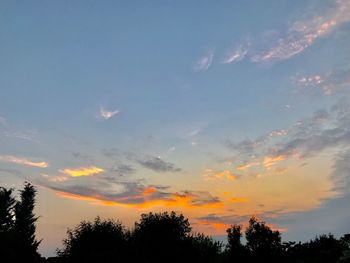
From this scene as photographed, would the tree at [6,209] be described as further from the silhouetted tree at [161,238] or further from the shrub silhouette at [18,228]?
the silhouetted tree at [161,238]

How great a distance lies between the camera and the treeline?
6103 cm

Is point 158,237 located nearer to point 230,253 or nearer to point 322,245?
point 230,253

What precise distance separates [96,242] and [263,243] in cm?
2816

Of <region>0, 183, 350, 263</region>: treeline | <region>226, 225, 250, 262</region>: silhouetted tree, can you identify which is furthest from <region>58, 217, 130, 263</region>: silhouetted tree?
<region>226, 225, 250, 262</region>: silhouetted tree

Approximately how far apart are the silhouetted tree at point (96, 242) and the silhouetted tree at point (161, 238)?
2605 mm

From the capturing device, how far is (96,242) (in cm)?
6838

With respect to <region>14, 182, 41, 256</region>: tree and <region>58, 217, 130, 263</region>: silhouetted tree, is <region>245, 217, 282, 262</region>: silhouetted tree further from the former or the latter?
<region>14, 182, 41, 256</region>: tree

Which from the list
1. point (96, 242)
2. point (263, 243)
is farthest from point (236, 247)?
point (96, 242)

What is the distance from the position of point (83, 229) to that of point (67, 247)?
13.2ft

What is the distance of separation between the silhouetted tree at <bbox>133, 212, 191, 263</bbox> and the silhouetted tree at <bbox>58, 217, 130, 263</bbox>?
8.55 feet

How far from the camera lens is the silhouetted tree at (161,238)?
62.1 meters

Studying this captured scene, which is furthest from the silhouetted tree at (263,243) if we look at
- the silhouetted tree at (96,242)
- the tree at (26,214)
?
the tree at (26,214)

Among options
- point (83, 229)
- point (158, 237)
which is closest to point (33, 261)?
point (83, 229)

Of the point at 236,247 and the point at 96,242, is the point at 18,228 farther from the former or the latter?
the point at 236,247
